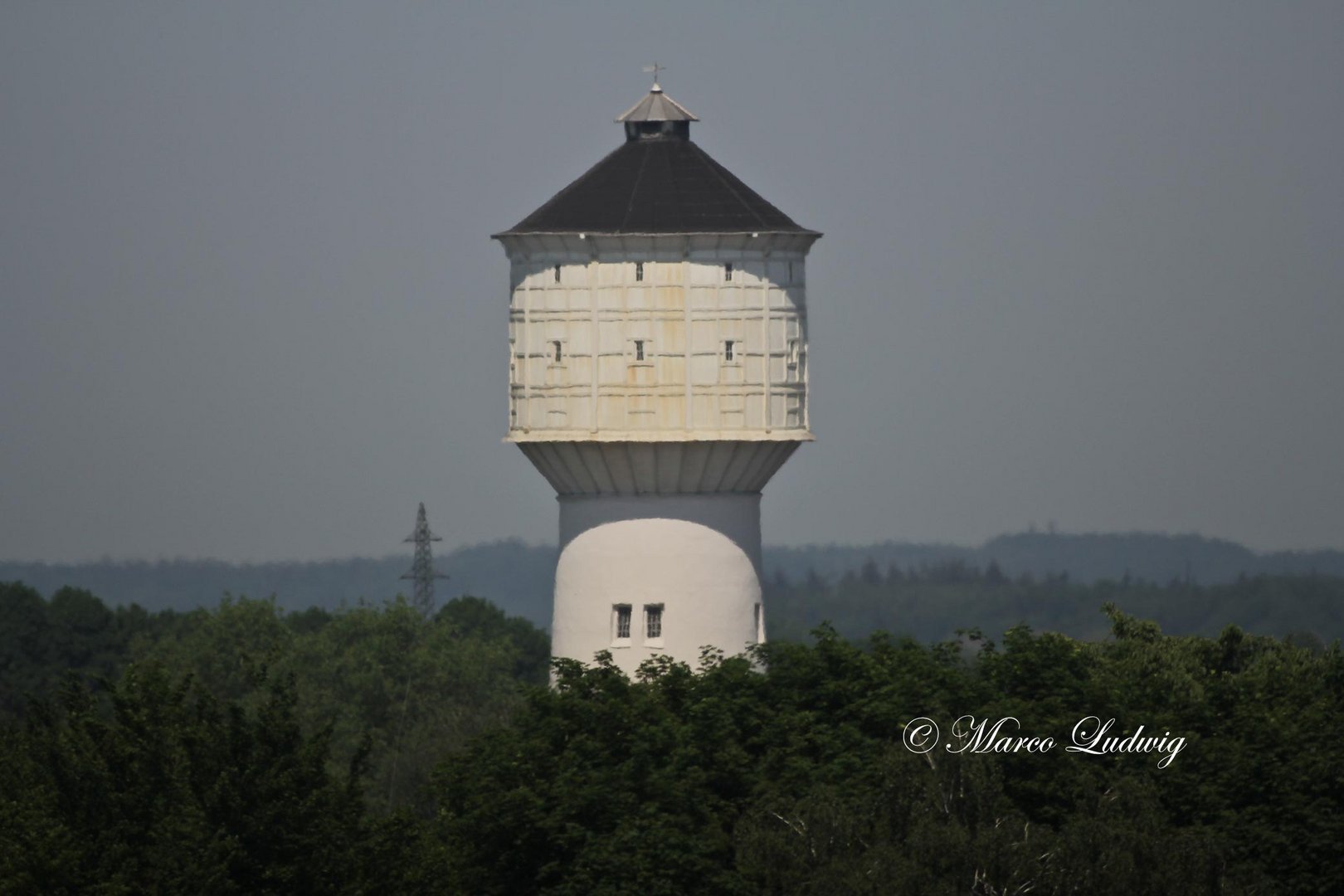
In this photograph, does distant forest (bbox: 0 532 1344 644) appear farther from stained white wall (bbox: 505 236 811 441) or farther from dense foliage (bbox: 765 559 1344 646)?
stained white wall (bbox: 505 236 811 441)

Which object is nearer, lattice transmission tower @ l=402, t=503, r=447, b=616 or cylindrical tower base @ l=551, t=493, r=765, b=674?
cylindrical tower base @ l=551, t=493, r=765, b=674

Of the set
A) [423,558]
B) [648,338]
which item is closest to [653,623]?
[648,338]

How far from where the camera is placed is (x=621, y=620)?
2212 inches

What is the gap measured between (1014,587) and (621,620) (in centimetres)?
11004

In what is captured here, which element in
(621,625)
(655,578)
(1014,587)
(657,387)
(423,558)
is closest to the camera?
(657,387)

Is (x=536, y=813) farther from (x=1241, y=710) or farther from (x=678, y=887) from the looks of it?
(x=1241, y=710)

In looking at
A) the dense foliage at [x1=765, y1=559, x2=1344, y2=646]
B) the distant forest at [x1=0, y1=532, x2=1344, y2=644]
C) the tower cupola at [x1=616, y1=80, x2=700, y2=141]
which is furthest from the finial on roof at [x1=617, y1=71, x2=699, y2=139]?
the distant forest at [x1=0, y1=532, x2=1344, y2=644]

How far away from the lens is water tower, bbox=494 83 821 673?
5525 centimetres

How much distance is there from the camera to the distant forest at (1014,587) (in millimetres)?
134875

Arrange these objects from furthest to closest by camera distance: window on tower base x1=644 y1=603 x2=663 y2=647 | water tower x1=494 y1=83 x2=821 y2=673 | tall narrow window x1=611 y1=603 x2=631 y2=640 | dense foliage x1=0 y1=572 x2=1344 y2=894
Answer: tall narrow window x1=611 y1=603 x2=631 y2=640 → window on tower base x1=644 y1=603 x2=663 y2=647 → water tower x1=494 y1=83 x2=821 y2=673 → dense foliage x1=0 y1=572 x2=1344 y2=894

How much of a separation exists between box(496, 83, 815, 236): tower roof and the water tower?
5 cm

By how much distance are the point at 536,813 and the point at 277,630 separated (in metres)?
55.5

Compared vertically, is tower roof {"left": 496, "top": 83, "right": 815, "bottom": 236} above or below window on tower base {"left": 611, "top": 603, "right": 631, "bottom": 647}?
above

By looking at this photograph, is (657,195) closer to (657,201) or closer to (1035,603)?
(657,201)
